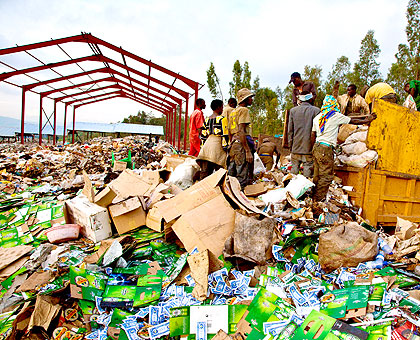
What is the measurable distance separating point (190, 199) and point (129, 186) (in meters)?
1.39

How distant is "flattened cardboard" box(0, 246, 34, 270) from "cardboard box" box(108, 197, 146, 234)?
925mm

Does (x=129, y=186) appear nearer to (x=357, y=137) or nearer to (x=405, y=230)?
(x=357, y=137)

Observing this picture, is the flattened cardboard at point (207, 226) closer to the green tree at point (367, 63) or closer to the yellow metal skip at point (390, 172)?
the yellow metal skip at point (390, 172)

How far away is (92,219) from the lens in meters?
2.98

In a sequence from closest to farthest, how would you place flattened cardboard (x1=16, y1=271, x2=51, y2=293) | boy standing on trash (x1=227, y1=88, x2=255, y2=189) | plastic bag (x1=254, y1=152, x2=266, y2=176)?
flattened cardboard (x1=16, y1=271, x2=51, y2=293) → boy standing on trash (x1=227, y1=88, x2=255, y2=189) → plastic bag (x1=254, y1=152, x2=266, y2=176)

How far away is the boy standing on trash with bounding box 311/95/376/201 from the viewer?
137 inches

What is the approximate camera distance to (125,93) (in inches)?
687

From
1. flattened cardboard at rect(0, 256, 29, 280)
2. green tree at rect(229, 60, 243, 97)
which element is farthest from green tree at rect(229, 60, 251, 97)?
flattened cardboard at rect(0, 256, 29, 280)

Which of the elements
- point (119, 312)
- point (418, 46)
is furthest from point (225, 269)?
point (418, 46)

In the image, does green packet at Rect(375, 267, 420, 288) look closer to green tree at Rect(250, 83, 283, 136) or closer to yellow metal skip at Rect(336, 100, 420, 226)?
yellow metal skip at Rect(336, 100, 420, 226)

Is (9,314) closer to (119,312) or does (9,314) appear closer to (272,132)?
(119,312)

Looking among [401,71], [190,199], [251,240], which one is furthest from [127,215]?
[401,71]

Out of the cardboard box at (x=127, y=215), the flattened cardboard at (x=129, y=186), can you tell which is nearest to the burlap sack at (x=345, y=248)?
the cardboard box at (x=127, y=215)

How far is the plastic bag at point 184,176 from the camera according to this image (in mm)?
4250
